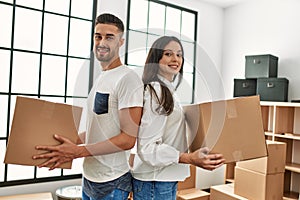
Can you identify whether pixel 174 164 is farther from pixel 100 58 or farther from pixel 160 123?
pixel 100 58

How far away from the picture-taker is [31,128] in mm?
1130

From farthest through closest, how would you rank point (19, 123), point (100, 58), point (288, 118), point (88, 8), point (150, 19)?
point (150, 19) < point (288, 118) < point (88, 8) < point (100, 58) < point (19, 123)

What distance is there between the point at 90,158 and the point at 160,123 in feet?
1.10

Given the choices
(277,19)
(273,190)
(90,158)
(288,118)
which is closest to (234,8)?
(277,19)

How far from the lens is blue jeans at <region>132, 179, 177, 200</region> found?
4.03ft

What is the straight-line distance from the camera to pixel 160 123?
1205 mm

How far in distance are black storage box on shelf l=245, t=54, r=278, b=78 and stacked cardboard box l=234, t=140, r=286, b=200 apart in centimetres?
82

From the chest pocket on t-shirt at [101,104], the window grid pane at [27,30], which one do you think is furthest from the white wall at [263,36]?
the chest pocket on t-shirt at [101,104]

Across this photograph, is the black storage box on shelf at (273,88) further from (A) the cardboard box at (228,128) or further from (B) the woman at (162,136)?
(B) the woman at (162,136)

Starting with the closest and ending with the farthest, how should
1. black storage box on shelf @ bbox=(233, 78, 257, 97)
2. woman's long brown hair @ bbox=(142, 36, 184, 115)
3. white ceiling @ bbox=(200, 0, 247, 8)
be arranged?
woman's long brown hair @ bbox=(142, 36, 184, 115)
black storage box on shelf @ bbox=(233, 78, 257, 97)
white ceiling @ bbox=(200, 0, 247, 8)

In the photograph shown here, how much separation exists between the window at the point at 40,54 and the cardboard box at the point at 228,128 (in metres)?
1.25

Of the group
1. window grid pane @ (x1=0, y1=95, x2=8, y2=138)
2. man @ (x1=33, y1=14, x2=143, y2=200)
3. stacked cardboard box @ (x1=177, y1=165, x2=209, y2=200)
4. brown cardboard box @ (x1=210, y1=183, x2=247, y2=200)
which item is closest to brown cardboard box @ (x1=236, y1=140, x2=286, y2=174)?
brown cardboard box @ (x1=210, y1=183, x2=247, y2=200)

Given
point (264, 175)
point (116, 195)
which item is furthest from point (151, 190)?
point (264, 175)

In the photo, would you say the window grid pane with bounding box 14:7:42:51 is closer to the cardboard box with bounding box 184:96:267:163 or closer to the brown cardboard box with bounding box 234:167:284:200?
the cardboard box with bounding box 184:96:267:163
